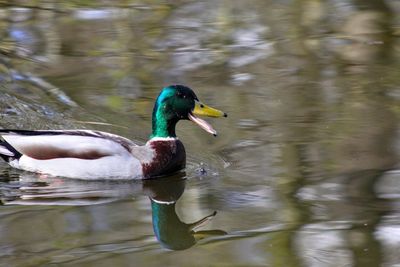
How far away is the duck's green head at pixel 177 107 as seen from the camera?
8.98 meters

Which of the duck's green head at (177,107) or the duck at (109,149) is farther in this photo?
the duck's green head at (177,107)

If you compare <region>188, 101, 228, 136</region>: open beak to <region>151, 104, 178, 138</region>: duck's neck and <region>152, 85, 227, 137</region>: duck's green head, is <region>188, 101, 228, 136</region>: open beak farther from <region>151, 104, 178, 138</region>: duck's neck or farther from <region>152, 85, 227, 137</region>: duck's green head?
<region>151, 104, 178, 138</region>: duck's neck

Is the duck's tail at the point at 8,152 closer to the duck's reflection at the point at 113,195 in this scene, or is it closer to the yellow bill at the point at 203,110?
the duck's reflection at the point at 113,195

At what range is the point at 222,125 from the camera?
9.94 meters

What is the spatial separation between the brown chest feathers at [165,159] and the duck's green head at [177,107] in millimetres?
115

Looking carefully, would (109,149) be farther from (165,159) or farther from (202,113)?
(202,113)

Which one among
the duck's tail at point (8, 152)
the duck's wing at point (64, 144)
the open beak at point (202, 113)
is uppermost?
the open beak at point (202, 113)

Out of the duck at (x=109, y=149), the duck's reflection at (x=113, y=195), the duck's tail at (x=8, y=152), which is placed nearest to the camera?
the duck's reflection at (x=113, y=195)

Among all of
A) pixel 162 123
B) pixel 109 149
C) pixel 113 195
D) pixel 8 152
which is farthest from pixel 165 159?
pixel 8 152

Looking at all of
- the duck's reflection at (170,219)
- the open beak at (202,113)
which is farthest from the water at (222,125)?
the open beak at (202,113)

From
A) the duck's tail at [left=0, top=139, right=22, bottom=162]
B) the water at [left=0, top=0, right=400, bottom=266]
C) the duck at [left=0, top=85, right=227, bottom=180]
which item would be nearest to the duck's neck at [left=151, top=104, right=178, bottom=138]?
the duck at [left=0, top=85, right=227, bottom=180]

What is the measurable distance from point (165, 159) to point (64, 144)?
2.89 feet

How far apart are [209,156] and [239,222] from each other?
76.8 inches

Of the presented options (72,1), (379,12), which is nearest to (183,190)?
(379,12)
